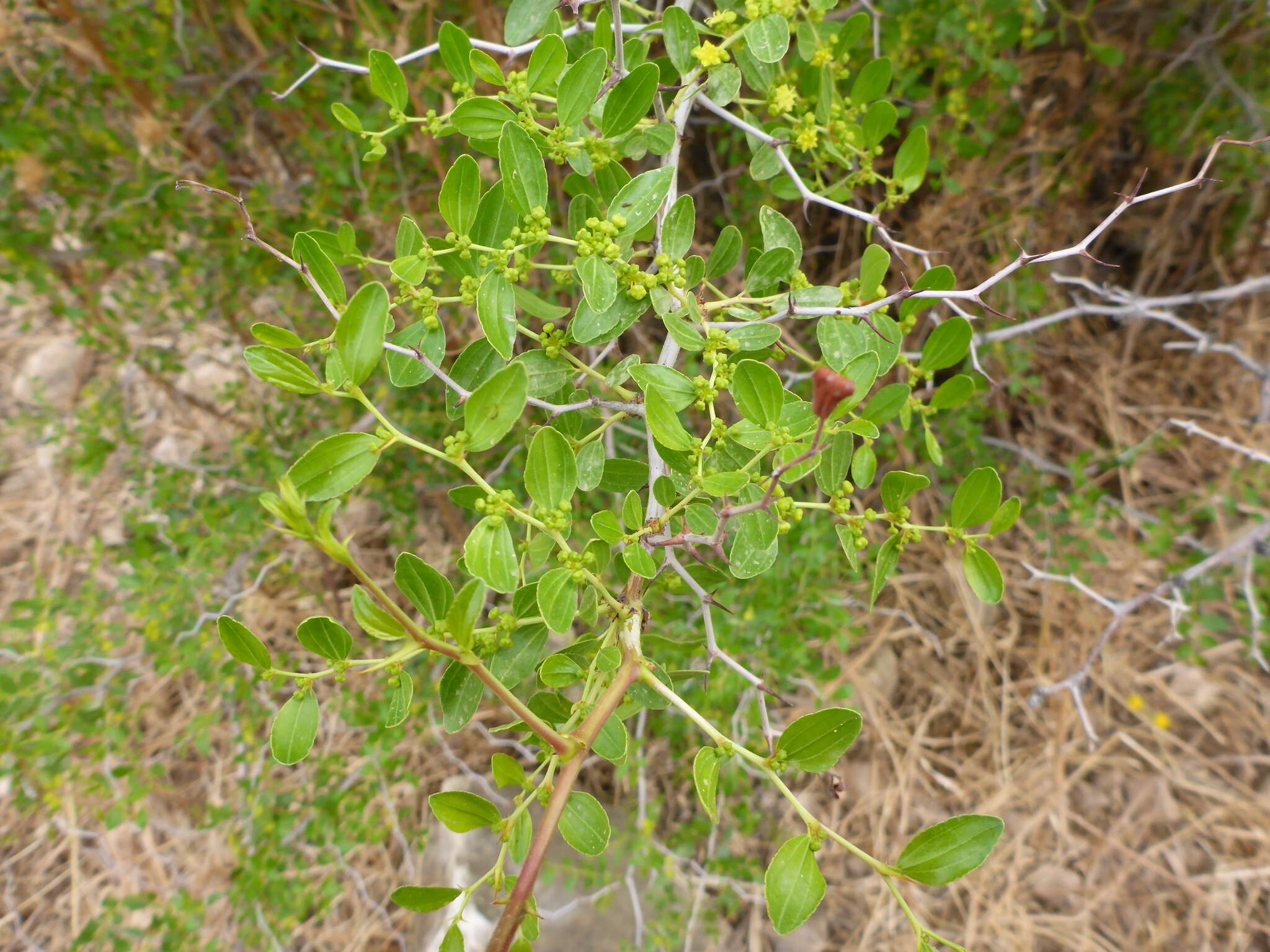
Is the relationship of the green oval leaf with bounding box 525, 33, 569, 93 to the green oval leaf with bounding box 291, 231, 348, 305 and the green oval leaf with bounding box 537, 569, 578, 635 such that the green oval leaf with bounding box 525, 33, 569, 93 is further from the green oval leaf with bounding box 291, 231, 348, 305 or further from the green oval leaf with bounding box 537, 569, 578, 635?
the green oval leaf with bounding box 537, 569, 578, 635

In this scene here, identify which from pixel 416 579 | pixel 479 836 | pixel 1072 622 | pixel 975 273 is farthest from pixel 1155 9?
pixel 479 836

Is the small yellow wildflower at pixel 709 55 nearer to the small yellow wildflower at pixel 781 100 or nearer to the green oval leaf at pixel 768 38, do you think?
the green oval leaf at pixel 768 38

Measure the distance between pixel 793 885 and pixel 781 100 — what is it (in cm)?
81

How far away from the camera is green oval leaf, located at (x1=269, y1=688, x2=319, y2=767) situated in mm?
604

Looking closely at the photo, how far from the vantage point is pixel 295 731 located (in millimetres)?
606

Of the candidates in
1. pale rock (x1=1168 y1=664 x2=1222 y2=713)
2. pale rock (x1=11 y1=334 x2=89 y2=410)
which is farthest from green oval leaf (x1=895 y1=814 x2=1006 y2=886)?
pale rock (x1=11 y1=334 x2=89 y2=410)

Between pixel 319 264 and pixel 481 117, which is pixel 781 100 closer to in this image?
pixel 481 117

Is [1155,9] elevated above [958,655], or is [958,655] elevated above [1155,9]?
[1155,9]

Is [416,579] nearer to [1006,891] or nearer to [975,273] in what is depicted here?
[975,273]

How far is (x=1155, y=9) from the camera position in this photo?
1.62 meters

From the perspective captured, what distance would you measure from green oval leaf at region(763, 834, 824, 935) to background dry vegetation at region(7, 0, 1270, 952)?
27.8 inches

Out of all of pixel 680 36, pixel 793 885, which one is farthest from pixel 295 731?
pixel 680 36

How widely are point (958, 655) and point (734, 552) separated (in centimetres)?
166

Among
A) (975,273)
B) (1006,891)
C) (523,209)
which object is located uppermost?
(523,209)
